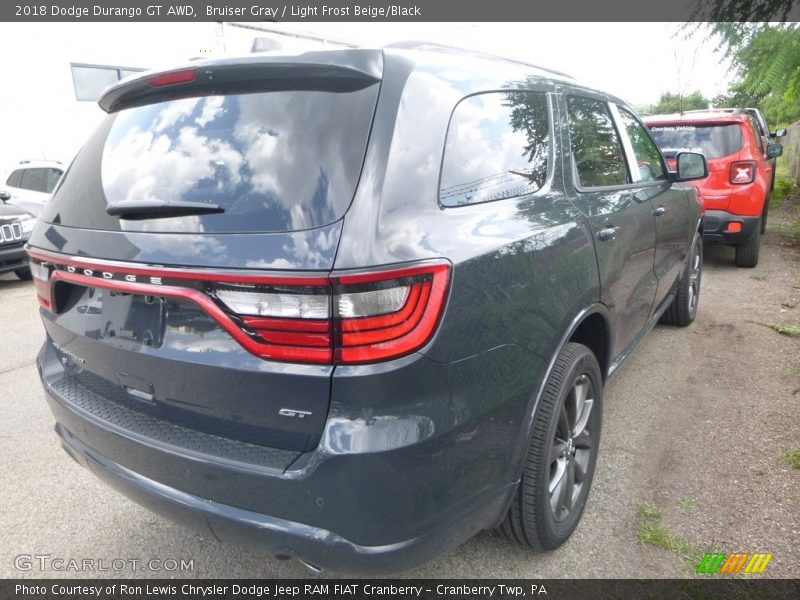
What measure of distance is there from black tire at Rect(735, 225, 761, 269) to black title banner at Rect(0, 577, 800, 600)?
17.9ft

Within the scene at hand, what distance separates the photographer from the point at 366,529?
1494 millimetres

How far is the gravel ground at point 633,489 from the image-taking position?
2254 millimetres

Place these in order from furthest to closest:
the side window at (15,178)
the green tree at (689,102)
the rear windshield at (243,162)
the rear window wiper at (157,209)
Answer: the green tree at (689,102), the side window at (15,178), the rear window wiper at (157,209), the rear windshield at (243,162)

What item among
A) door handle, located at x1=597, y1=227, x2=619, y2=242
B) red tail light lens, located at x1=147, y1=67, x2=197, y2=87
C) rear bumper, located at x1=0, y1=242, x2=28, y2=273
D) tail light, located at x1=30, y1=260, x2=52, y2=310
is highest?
red tail light lens, located at x1=147, y1=67, x2=197, y2=87

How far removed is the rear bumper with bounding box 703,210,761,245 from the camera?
6250mm

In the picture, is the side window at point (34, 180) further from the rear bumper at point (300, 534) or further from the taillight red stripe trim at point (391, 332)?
the taillight red stripe trim at point (391, 332)

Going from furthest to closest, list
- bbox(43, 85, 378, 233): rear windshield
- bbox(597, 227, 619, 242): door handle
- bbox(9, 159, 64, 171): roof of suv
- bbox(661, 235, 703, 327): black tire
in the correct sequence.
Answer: bbox(9, 159, 64, 171): roof of suv
bbox(661, 235, 703, 327): black tire
bbox(597, 227, 619, 242): door handle
bbox(43, 85, 378, 233): rear windshield

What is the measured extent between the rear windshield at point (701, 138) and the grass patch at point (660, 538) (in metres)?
4.83

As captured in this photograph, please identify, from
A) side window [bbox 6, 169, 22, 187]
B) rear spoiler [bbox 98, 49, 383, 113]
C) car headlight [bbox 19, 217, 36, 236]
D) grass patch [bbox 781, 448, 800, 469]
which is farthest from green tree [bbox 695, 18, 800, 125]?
side window [bbox 6, 169, 22, 187]

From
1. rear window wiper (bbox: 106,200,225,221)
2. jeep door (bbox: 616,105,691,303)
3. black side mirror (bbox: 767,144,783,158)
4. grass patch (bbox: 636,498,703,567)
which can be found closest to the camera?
rear window wiper (bbox: 106,200,225,221)

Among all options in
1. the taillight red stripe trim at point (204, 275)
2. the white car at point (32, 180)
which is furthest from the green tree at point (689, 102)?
the taillight red stripe trim at point (204, 275)

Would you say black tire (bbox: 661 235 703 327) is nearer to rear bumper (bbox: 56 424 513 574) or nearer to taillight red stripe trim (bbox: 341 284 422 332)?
rear bumper (bbox: 56 424 513 574)

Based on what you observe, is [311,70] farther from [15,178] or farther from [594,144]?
[15,178]

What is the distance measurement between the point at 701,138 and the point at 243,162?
20.7 ft
